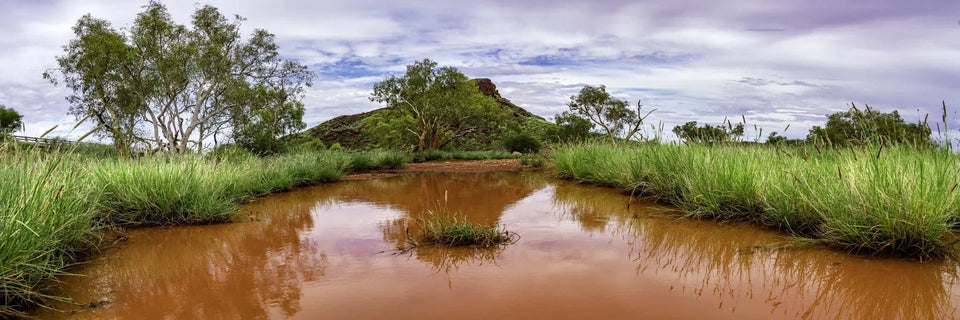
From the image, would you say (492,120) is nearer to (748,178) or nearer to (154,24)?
(154,24)

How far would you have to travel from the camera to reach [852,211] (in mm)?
4719

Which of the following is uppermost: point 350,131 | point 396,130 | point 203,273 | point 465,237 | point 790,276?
point 350,131

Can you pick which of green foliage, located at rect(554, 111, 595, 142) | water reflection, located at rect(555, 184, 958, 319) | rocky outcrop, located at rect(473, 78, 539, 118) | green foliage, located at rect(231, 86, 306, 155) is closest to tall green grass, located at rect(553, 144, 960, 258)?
water reflection, located at rect(555, 184, 958, 319)

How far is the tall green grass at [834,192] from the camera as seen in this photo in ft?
14.6

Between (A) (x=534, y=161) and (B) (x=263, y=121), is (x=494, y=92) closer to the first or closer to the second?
(B) (x=263, y=121)

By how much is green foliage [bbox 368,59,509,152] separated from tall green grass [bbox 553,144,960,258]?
24.8 m

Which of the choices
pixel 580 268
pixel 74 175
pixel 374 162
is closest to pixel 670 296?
pixel 580 268

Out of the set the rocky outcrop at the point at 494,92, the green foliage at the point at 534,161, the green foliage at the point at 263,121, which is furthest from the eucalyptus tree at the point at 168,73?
the rocky outcrop at the point at 494,92

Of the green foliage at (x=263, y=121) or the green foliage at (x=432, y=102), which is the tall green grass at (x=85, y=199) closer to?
the green foliage at (x=263, y=121)

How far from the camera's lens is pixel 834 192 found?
5141mm

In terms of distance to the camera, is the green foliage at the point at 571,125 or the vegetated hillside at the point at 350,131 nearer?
the green foliage at the point at 571,125

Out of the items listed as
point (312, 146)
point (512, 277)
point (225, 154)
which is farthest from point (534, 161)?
point (312, 146)

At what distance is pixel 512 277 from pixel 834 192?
339 centimetres

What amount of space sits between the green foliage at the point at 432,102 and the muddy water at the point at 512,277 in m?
26.8
